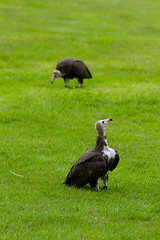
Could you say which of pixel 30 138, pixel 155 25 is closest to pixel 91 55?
pixel 155 25

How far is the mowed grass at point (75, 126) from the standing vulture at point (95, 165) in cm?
28

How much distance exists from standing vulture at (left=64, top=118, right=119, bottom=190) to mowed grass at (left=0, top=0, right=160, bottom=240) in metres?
0.28

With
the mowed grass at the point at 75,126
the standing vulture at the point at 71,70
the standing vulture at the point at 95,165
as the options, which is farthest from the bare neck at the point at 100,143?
the standing vulture at the point at 71,70

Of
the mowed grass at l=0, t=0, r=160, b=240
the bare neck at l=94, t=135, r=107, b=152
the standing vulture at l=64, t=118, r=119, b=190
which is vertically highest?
the bare neck at l=94, t=135, r=107, b=152

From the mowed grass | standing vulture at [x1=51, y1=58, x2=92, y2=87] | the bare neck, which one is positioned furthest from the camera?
standing vulture at [x1=51, y1=58, x2=92, y2=87]

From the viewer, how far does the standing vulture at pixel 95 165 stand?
9.42 metres

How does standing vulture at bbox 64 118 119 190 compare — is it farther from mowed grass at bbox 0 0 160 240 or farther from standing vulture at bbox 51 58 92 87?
standing vulture at bbox 51 58 92 87

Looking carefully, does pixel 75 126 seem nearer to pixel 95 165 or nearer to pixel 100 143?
pixel 100 143

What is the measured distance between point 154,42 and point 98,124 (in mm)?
22691

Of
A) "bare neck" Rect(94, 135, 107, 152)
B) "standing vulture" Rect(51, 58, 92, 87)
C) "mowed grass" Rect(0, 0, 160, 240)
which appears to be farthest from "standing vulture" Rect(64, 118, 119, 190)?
"standing vulture" Rect(51, 58, 92, 87)

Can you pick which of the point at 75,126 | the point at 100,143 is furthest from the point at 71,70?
the point at 100,143

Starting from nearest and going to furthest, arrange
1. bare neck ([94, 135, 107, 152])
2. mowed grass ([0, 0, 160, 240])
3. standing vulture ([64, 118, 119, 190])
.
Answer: mowed grass ([0, 0, 160, 240]), standing vulture ([64, 118, 119, 190]), bare neck ([94, 135, 107, 152])

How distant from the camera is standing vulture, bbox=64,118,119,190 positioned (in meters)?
9.42

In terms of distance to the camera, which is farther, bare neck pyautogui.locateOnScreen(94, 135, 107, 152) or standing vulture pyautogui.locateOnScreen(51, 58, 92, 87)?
standing vulture pyautogui.locateOnScreen(51, 58, 92, 87)
